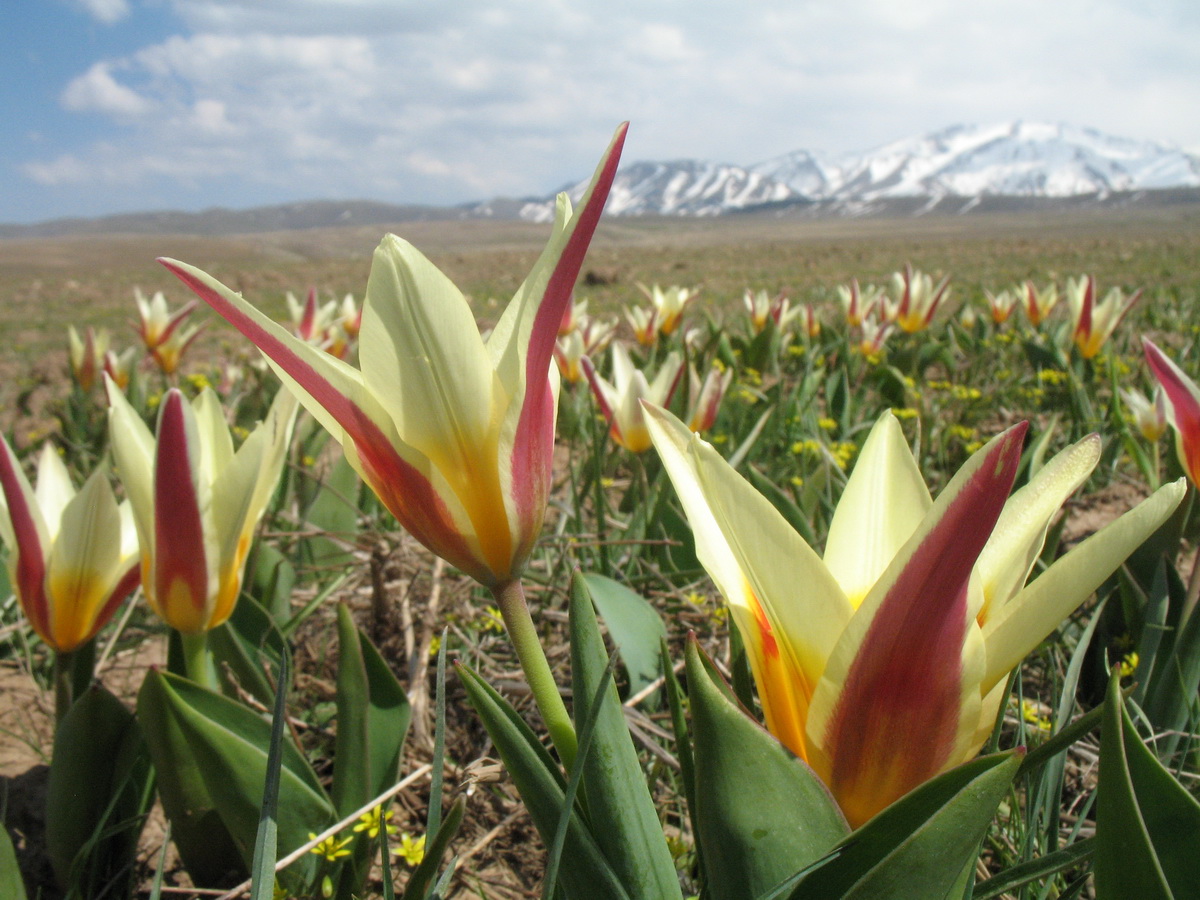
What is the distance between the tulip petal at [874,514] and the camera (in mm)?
703

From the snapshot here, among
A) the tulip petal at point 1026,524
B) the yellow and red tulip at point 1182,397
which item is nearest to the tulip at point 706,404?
the yellow and red tulip at point 1182,397

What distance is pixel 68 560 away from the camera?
3.51 feet

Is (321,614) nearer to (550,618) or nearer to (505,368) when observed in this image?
(550,618)

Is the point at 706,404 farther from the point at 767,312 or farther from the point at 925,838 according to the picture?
the point at 767,312

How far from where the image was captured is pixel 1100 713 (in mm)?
545

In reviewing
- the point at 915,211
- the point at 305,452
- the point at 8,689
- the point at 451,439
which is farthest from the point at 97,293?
the point at 915,211

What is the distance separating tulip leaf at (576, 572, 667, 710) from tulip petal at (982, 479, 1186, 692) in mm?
645

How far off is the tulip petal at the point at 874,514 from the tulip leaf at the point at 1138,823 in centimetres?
20

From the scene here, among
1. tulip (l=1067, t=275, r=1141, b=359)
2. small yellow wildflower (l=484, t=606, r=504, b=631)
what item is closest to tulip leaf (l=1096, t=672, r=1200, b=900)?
small yellow wildflower (l=484, t=606, r=504, b=631)

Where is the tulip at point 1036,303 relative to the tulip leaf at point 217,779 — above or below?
above

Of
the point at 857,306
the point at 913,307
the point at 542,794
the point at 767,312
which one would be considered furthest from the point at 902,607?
the point at 767,312

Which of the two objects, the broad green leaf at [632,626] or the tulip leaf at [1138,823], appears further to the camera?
the broad green leaf at [632,626]

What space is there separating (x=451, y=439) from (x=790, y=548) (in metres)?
0.24

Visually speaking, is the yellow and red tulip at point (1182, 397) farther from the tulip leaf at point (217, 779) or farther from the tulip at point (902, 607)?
the tulip leaf at point (217, 779)
